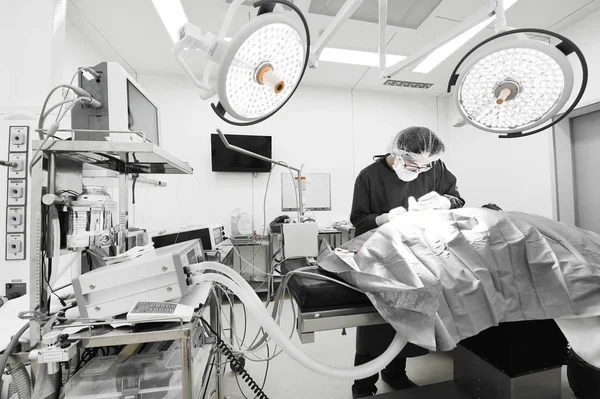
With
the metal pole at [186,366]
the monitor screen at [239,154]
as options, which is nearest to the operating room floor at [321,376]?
the metal pole at [186,366]

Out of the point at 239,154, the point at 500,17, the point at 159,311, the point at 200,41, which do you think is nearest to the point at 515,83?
the point at 500,17

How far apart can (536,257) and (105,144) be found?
1436 millimetres

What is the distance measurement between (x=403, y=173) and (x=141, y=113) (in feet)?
4.74

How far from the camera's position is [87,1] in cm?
212

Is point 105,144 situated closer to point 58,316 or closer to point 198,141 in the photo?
point 58,316

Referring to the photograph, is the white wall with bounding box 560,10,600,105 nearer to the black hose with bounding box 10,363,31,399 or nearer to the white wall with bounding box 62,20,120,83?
the black hose with bounding box 10,363,31,399

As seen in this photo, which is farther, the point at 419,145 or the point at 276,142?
the point at 276,142

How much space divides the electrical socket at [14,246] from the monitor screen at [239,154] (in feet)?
7.31

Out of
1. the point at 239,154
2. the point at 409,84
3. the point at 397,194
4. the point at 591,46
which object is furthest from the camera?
the point at 409,84

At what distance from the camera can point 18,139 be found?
1.39 m

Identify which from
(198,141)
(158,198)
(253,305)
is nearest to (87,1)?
(198,141)

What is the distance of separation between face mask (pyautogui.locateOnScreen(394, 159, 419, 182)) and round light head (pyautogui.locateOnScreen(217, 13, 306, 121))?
1.18 m

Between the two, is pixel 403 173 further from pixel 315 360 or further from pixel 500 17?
pixel 315 360

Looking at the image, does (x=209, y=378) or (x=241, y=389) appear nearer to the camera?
(x=209, y=378)
